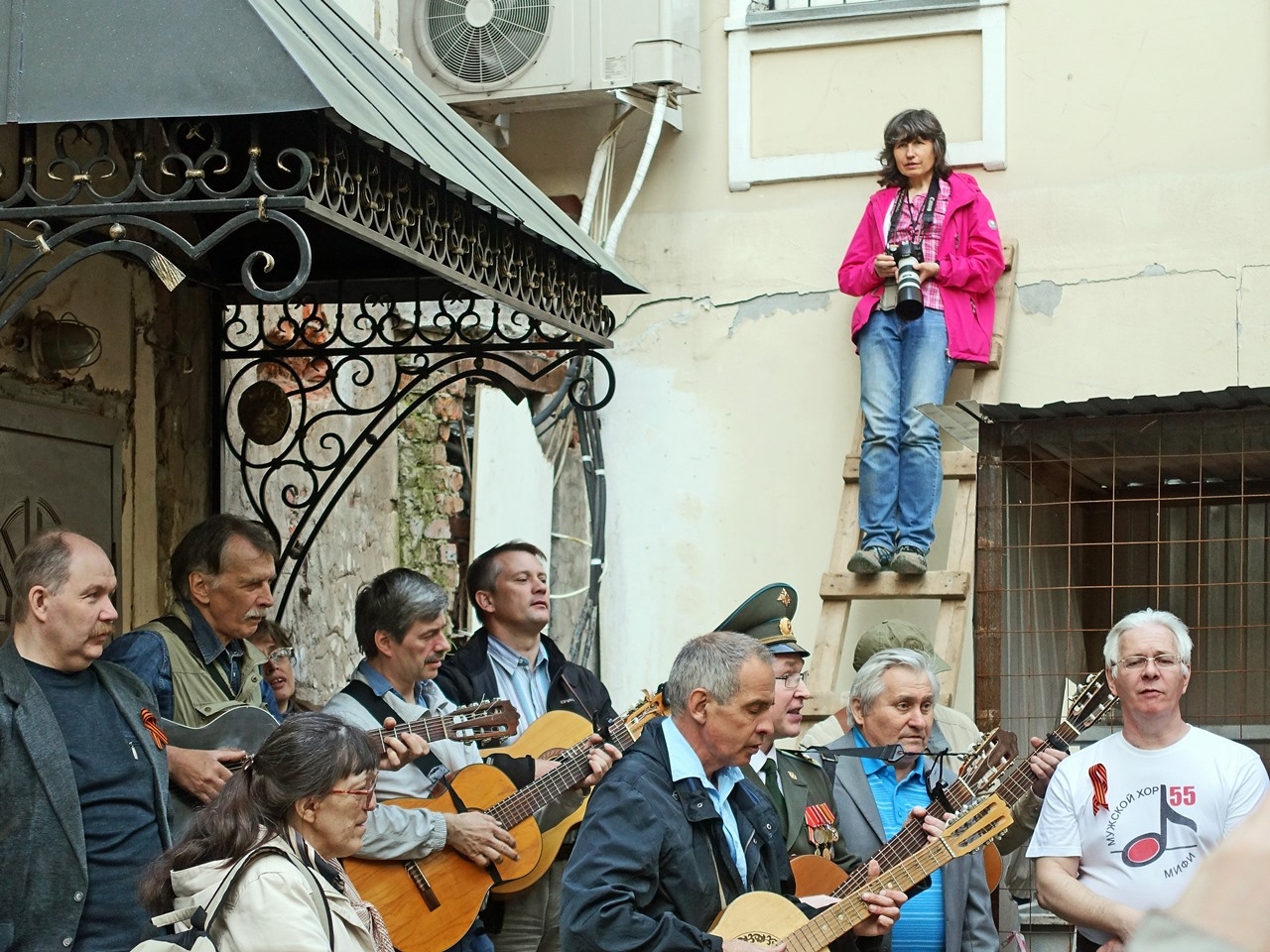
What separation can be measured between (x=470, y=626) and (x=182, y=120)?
4771 millimetres

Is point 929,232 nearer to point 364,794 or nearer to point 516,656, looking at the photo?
point 516,656

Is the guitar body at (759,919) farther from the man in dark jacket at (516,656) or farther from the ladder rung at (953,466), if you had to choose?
the ladder rung at (953,466)

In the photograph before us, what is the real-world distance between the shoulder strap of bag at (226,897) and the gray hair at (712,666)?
3.18 feet

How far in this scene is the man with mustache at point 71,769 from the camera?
4297mm

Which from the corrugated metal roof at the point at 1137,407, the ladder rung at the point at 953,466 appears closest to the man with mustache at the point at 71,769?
the corrugated metal roof at the point at 1137,407

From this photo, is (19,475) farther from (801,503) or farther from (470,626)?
(801,503)

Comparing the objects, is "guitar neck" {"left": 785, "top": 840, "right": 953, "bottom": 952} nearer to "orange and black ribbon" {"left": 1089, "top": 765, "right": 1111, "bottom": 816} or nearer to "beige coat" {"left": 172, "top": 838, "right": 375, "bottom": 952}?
"orange and black ribbon" {"left": 1089, "top": 765, "right": 1111, "bottom": 816}

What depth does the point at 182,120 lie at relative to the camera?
4.63 meters

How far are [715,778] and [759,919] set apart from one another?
33 cm

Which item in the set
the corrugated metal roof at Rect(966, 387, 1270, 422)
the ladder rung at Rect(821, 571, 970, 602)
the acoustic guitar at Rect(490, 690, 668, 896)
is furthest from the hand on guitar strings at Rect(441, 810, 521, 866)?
the ladder rung at Rect(821, 571, 970, 602)

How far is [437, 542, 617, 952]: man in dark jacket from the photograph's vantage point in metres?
6.32

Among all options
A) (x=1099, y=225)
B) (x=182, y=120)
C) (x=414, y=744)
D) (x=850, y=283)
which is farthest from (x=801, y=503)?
(x=182, y=120)

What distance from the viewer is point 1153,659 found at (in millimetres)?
5133

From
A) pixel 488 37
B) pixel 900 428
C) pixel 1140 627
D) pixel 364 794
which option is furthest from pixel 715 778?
pixel 488 37
